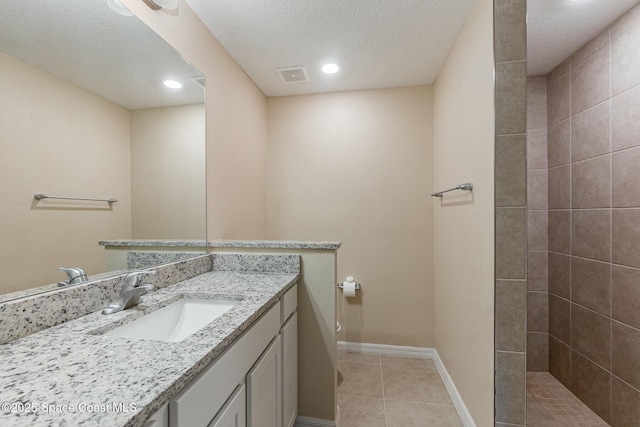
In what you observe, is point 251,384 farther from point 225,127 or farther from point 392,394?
point 225,127

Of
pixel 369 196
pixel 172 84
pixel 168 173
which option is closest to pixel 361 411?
pixel 369 196

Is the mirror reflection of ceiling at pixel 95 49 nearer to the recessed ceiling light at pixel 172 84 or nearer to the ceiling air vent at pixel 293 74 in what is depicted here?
the recessed ceiling light at pixel 172 84

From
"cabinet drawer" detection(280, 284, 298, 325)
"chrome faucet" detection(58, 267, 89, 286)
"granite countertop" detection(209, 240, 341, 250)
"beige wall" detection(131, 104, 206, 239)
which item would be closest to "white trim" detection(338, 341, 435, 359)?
"cabinet drawer" detection(280, 284, 298, 325)

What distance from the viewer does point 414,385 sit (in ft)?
6.46

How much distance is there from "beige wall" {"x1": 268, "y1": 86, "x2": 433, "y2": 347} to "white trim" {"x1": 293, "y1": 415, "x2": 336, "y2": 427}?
98cm

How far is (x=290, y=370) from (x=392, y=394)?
95cm

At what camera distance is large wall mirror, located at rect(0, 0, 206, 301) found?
2.49 ft

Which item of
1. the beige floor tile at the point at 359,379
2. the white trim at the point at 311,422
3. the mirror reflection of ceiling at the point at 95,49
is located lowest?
the beige floor tile at the point at 359,379

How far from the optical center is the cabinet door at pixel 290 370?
4.23ft

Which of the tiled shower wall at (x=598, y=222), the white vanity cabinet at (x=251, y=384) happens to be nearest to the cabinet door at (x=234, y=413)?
the white vanity cabinet at (x=251, y=384)

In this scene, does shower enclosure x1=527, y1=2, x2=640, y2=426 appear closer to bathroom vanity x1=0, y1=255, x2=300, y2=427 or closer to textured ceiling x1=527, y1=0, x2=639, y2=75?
textured ceiling x1=527, y1=0, x2=639, y2=75

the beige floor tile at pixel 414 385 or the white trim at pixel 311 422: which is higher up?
the white trim at pixel 311 422

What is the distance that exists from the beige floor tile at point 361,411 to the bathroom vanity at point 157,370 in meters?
0.59

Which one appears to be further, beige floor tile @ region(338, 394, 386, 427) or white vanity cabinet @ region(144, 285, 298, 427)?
beige floor tile @ region(338, 394, 386, 427)
